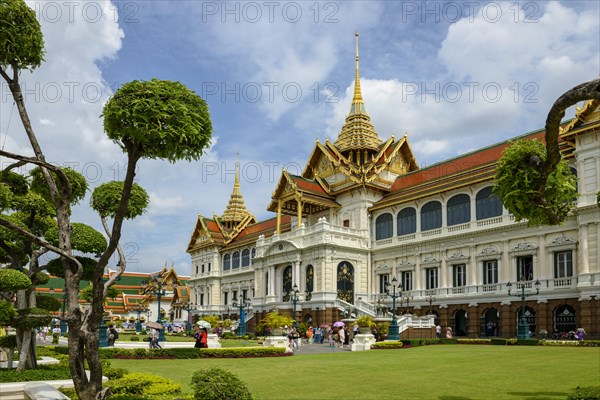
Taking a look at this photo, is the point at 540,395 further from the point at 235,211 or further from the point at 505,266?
the point at 235,211

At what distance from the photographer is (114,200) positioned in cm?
1441

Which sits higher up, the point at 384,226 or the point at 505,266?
the point at 384,226

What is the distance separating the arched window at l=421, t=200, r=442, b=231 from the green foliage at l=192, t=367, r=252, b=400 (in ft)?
119

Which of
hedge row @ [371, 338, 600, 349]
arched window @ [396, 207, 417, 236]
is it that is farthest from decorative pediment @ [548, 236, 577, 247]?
arched window @ [396, 207, 417, 236]

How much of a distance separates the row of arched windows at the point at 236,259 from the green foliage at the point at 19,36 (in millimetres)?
54937

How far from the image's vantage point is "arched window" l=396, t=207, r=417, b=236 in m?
45.4

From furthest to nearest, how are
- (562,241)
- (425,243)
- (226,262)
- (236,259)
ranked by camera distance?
1. (226,262)
2. (236,259)
3. (425,243)
4. (562,241)

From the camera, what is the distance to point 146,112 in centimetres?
898

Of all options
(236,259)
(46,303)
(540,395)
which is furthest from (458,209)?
(236,259)

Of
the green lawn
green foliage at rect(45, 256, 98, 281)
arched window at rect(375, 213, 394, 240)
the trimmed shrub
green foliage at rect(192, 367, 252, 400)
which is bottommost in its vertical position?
the green lawn

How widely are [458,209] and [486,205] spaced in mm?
2474

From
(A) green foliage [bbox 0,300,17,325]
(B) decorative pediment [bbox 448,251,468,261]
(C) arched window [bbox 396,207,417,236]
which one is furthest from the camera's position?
(C) arched window [bbox 396,207,417,236]

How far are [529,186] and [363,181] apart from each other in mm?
38500

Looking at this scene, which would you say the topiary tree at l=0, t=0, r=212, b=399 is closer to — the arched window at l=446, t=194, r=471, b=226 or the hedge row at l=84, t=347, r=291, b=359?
the hedge row at l=84, t=347, r=291, b=359
